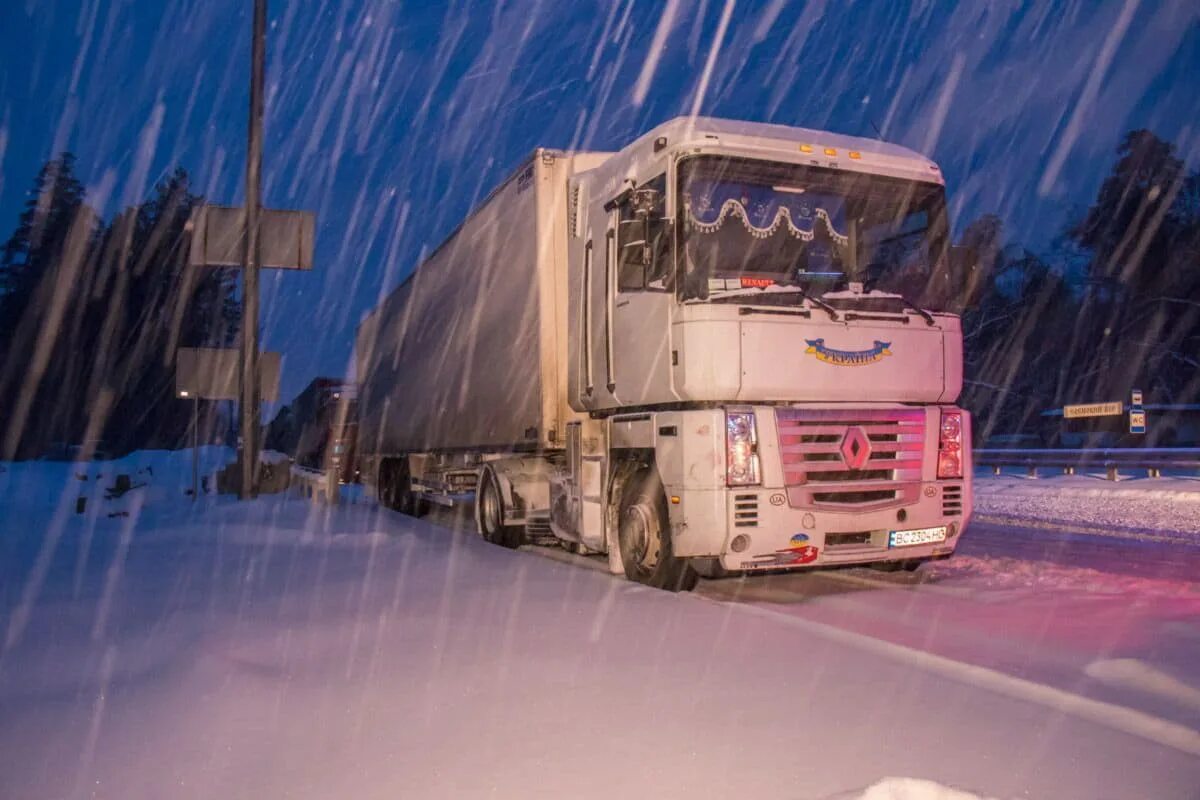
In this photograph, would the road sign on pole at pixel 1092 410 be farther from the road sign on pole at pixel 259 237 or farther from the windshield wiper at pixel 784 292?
the road sign on pole at pixel 259 237

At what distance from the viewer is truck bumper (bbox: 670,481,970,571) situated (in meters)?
8.30

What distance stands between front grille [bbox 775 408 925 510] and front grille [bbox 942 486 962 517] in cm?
34

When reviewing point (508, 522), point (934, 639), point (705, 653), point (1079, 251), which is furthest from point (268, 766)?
point (1079, 251)

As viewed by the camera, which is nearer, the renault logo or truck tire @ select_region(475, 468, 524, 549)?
the renault logo

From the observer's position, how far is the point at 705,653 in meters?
6.22

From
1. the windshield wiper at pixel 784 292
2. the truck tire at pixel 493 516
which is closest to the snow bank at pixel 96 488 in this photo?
the truck tire at pixel 493 516

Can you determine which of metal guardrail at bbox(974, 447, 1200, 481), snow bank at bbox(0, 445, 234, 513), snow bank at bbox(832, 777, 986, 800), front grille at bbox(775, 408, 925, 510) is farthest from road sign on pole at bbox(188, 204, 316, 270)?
snow bank at bbox(832, 777, 986, 800)

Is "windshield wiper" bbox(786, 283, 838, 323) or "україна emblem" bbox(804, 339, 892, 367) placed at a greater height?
"windshield wiper" bbox(786, 283, 838, 323)

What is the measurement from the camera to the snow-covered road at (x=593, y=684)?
4.17 m

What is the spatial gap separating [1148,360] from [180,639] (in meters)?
44.5

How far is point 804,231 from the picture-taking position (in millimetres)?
9086

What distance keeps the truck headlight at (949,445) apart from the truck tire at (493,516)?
5655mm

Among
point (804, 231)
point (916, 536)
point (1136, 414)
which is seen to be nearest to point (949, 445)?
point (916, 536)

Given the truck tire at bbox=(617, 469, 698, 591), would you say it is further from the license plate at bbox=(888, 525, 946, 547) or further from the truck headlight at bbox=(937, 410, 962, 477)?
the truck headlight at bbox=(937, 410, 962, 477)
